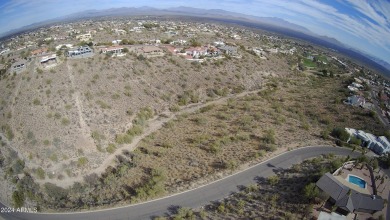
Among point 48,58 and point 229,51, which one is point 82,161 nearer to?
point 48,58

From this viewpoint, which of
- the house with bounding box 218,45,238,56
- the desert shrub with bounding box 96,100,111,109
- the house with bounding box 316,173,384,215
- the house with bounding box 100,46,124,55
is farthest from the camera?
the house with bounding box 218,45,238,56

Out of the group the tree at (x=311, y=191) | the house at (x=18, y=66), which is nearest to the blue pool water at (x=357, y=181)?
the tree at (x=311, y=191)

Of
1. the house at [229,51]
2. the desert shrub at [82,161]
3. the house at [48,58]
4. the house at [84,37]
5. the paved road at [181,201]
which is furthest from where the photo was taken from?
the house at [84,37]

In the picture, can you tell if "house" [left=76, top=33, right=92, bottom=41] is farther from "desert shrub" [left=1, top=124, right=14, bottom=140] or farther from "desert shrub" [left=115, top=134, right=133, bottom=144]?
"desert shrub" [left=115, top=134, right=133, bottom=144]

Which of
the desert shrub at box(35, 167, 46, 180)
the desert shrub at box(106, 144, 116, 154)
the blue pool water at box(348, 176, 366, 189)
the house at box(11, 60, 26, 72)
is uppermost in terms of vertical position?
the blue pool water at box(348, 176, 366, 189)

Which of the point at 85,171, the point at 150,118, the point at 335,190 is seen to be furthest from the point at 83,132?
the point at 335,190

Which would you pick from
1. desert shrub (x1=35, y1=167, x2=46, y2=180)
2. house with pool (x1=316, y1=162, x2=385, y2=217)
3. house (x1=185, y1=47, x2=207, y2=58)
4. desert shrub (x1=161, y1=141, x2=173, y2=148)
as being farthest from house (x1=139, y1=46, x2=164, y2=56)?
house with pool (x1=316, y1=162, x2=385, y2=217)

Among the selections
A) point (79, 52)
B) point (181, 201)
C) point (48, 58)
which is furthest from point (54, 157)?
point (79, 52)

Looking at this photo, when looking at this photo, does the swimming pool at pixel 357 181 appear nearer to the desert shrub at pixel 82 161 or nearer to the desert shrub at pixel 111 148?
the desert shrub at pixel 111 148

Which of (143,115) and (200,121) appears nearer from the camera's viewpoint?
(200,121)
